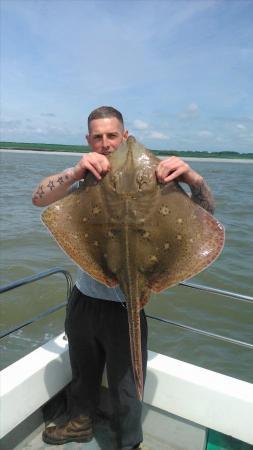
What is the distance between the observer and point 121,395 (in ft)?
10.9

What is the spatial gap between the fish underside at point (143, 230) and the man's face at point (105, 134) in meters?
0.48

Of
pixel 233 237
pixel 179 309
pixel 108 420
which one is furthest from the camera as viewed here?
pixel 233 237

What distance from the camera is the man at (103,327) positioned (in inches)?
123

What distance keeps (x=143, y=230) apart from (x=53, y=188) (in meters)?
0.91

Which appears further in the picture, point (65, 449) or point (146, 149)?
point (65, 449)

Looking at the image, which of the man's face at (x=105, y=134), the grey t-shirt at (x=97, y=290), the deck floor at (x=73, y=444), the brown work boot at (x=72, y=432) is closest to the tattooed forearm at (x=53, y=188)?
the grey t-shirt at (x=97, y=290)

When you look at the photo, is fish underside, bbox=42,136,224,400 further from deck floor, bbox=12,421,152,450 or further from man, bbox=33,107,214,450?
deck floor, bbox=12,421,152,450

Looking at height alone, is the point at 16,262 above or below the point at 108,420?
below

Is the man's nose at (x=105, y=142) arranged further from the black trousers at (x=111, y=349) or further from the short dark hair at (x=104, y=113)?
the black trousers at (x=111, y=349)

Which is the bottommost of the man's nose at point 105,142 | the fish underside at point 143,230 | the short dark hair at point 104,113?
the fish underside at point 143,230

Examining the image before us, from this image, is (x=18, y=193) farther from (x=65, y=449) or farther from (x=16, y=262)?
(x=65, y=449)

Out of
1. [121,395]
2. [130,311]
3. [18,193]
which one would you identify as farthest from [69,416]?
[18,193]

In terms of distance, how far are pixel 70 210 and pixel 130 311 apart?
0.74 m

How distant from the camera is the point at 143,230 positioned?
2.55 m
